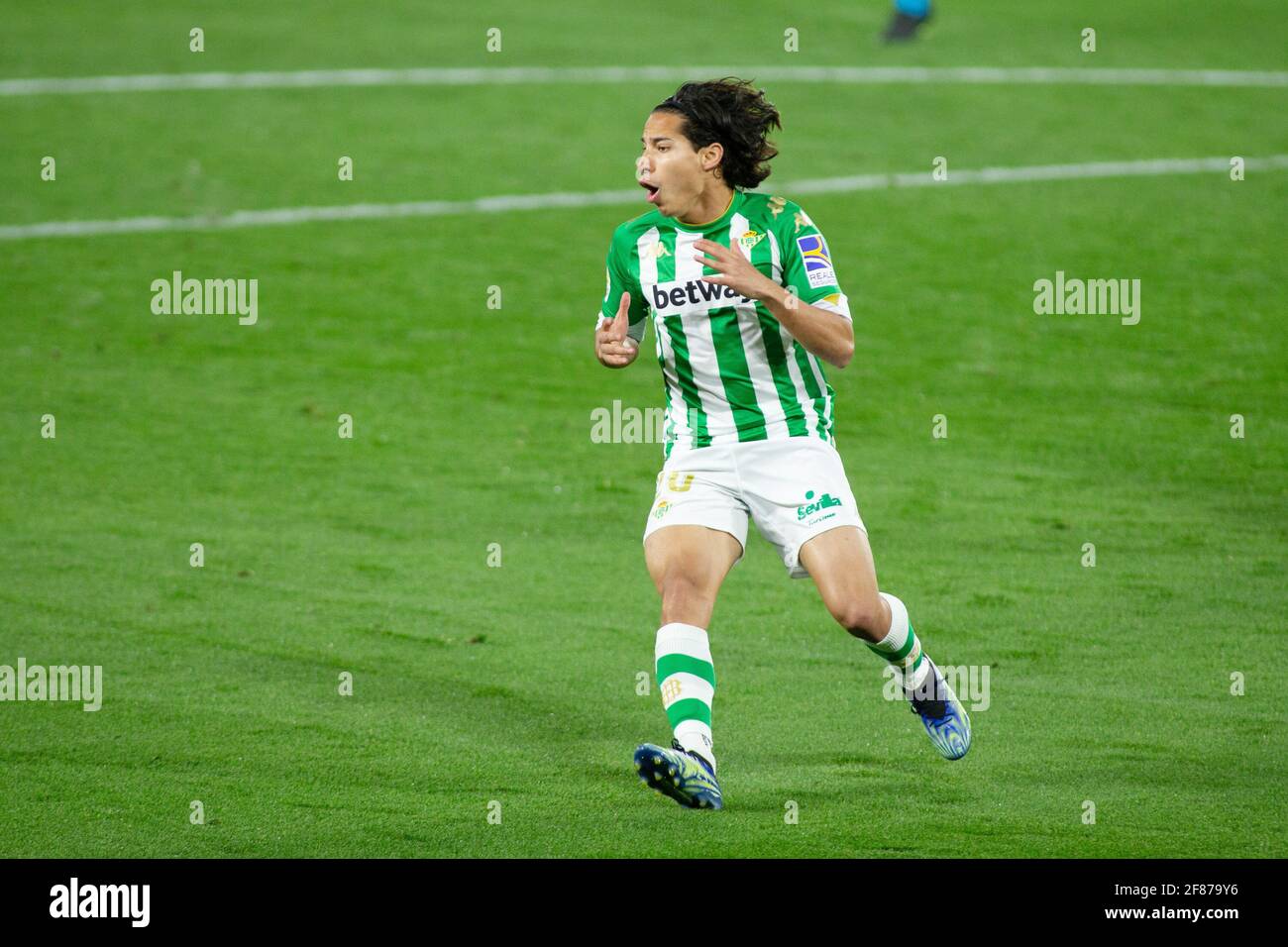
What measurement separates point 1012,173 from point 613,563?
11.6 metres

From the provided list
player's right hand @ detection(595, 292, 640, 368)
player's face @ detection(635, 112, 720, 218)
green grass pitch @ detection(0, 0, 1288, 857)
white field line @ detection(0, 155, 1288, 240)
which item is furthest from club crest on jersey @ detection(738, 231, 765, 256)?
white field line @ detection(0, 155, 1288, 240)

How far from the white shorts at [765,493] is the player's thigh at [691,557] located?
4 centimetres

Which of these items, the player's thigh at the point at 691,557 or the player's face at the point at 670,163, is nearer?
the player's thigh at the point at 691,557

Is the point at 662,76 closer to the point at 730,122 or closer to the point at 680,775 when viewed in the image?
the point at 730,122

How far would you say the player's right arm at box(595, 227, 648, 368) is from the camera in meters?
6.73

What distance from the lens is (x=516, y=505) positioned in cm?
1197

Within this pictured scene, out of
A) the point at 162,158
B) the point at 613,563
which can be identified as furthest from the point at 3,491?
the point at 162,158

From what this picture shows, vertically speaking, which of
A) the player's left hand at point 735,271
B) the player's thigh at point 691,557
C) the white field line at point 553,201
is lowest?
the player's thigh at point 691,557

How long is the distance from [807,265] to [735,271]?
0.54 meters

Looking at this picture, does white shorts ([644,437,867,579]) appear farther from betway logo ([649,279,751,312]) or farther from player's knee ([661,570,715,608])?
betway logo ([649,279,751,312])

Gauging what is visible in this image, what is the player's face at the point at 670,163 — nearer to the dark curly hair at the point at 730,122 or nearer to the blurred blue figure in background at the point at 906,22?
the dark curly hair at the point at 730,122

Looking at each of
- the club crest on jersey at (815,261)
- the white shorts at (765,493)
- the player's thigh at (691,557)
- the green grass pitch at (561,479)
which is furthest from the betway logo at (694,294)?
the green grass pitch at (561,479)

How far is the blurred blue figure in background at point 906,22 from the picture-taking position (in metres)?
26.0
